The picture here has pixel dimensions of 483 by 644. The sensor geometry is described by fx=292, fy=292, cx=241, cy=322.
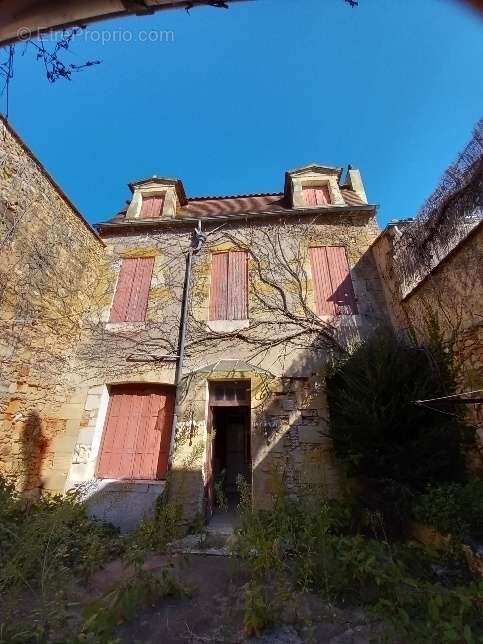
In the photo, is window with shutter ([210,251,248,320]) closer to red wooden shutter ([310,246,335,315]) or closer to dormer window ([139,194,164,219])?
red wooden shutter ([310,246,335,315])

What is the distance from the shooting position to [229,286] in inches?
257

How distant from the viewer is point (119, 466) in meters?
5.13

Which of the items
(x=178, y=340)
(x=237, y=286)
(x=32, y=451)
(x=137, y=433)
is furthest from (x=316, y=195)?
(x=32, y=451)

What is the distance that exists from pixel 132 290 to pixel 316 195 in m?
5.33

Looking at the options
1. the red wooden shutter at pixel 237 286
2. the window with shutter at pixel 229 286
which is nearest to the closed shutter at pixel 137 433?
the window with shutter at pixel 229 286

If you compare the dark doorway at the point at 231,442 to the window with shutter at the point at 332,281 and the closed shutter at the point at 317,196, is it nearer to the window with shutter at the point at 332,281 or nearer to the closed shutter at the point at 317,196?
the window with shutter at the point at 332,281

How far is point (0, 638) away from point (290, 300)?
5587mm

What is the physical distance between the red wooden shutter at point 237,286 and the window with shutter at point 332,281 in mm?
1520

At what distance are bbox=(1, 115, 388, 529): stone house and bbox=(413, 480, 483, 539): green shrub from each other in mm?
1565

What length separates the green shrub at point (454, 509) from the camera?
2.92 meters

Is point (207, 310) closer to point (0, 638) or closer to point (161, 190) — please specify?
point (161, 190)

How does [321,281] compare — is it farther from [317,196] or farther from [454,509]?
[454,509]

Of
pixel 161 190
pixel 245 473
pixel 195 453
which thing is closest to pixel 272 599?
pixel 195 453

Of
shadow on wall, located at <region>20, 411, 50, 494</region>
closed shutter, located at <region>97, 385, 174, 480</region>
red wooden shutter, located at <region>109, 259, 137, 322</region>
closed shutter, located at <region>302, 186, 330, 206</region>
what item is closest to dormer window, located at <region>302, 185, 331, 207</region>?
closed shutter, located at <region>302, 186, 330, 206</region>
